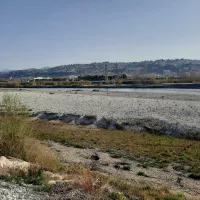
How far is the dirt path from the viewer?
616 inches

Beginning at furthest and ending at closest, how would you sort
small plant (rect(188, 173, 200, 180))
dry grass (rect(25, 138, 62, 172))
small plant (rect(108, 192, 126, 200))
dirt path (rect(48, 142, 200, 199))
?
small plant (rect(188, 173, 200, 180)) < dirt path (rect(48, 142, 200, 199)) < dry grass (rect(25, 138, 62, 172)) < small plant (rect(108, 192, 126, 200))

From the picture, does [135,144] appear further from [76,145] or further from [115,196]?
[115,196]

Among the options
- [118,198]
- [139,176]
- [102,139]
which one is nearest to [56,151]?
[102,139]

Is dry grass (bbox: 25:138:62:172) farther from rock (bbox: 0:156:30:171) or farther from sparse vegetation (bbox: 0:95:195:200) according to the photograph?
rock (bbox: 0:156:30:171)

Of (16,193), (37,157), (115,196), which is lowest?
(115,196)

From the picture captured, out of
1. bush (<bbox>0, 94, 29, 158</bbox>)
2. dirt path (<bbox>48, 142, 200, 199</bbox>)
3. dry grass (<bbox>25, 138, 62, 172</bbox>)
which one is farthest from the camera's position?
dirt path (<bbox>48, 142, 200, 199</bbox>)

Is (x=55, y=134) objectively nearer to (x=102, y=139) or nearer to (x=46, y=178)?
(x=102, y=139)

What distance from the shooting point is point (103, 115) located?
36.0 metres

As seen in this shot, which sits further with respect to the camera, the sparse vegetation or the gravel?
the sparse vegetation

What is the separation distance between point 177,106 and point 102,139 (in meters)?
16.4

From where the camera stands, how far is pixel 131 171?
18234 millimetres

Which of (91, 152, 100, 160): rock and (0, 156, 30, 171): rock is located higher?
(0, 156, 30, 171): rock

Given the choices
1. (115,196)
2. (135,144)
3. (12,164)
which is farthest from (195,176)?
(12,164)

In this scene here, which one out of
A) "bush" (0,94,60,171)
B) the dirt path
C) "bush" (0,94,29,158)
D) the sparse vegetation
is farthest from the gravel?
the dirt path
